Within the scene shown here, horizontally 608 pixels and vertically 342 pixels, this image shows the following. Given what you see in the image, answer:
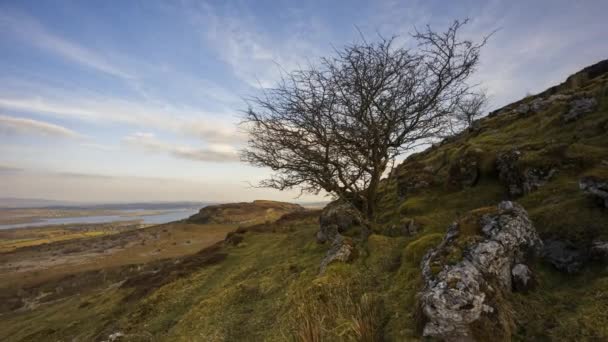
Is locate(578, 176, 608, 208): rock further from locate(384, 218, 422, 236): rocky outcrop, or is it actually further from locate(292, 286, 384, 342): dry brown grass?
locate(292, 286, 384, 342): dry brown grass

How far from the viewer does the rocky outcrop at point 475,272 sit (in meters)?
4.36

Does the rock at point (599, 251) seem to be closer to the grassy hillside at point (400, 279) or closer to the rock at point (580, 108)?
the grassy hillside at point (400, 279)

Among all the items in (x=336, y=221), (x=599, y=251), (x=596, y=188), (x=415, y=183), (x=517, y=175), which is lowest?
(x=336, y=221)

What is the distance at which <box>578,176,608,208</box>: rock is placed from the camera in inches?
234

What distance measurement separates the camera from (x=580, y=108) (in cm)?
1289

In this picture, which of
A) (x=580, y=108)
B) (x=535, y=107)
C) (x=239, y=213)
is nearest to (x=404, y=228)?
(x=580, y=108)

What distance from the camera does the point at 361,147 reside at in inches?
460

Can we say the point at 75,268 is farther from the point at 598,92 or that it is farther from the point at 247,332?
the point at 598,92

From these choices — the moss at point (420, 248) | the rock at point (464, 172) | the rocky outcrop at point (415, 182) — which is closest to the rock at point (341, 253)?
the moss at point (420, 248)

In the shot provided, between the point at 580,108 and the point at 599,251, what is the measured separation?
37.2ft

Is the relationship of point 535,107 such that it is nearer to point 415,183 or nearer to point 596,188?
point 415,183

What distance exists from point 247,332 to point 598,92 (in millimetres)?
17439

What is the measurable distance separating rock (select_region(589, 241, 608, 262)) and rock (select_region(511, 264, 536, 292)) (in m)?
1.08

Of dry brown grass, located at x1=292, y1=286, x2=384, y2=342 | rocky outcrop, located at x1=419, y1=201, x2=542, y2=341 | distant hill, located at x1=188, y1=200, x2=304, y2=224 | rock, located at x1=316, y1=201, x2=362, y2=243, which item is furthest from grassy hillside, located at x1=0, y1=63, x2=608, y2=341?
distant hill, located at x1=188, y1=200, x2=304, y2=224
